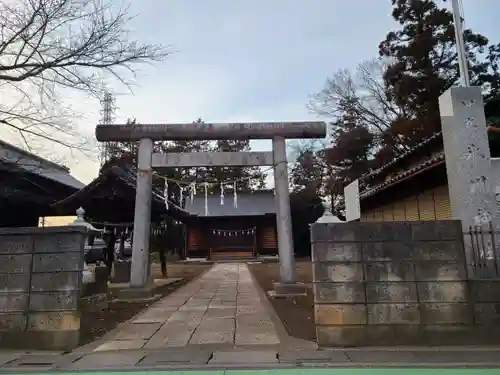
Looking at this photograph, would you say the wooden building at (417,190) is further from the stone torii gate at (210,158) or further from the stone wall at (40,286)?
the stone wall at (40,286)

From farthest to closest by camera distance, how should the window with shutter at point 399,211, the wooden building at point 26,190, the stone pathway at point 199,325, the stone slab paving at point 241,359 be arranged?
the wooden building at point 26,190 < the window with shutter at point 399,211 < the stone pathway at point 199,325 < the stone slab paving at point 241,359

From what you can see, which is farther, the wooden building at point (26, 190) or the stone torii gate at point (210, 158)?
the wooden building at point (26, 190)

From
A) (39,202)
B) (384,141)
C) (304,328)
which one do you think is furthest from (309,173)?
(304,328)

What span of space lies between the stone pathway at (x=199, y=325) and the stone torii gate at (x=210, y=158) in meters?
1.22

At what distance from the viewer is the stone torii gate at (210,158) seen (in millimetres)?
10375

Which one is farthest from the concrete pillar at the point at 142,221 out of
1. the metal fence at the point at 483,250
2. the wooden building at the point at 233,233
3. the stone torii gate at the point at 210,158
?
the wooden building at the point at 233,233

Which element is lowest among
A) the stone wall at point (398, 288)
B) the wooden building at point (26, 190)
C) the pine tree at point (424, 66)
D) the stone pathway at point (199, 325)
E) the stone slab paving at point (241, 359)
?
the stone slab paving at point (241, 359)

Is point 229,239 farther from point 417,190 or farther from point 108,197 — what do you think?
point 417,190

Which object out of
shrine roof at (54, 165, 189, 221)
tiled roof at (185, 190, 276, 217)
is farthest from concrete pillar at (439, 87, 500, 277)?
tiled roof at (185, 190, 276, 217)

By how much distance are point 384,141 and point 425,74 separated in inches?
177

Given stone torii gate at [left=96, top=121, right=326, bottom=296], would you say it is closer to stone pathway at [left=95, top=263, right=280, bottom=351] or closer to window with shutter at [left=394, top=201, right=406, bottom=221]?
stone pathway at [left=95, top=263, right=280, bottom=351]

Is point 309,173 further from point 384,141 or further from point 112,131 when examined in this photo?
point 112,131

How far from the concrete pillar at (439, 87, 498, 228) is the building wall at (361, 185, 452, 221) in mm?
4019

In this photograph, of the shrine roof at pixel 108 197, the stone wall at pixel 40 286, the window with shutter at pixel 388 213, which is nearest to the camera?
the stone wall at pixel 40 286
